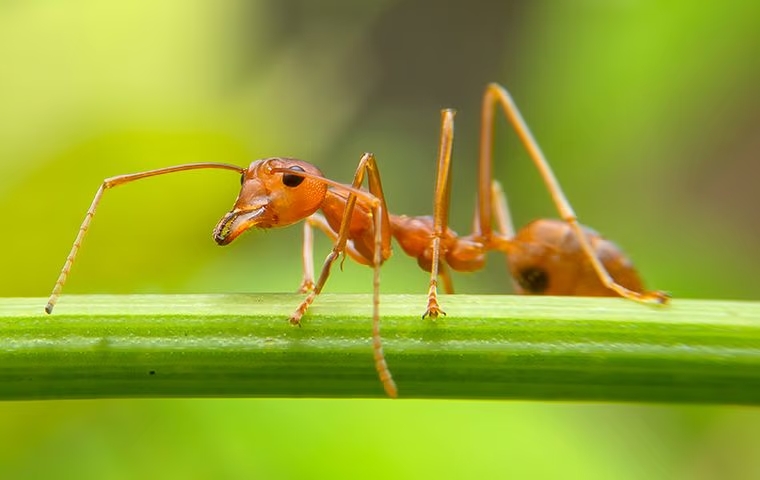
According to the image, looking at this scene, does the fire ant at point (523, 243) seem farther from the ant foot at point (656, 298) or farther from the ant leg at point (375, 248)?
the ant foot at point (656, 298)

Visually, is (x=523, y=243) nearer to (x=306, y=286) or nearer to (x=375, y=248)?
(x=306, y=286)

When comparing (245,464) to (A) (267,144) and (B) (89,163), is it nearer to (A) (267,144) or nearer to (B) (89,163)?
(B) (89,163)

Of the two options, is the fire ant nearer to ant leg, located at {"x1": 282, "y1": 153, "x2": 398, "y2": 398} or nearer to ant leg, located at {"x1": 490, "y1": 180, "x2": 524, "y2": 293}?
ant leg, located at {"x1": 490, "y1": 180, "x2": 524, "y2": 293}

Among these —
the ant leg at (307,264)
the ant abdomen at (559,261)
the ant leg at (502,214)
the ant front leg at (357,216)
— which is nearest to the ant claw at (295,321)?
the ant front leg at (357,216)

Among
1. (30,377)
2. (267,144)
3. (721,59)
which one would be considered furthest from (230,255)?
(721,59)

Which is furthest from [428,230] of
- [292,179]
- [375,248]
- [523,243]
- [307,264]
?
[375,248]

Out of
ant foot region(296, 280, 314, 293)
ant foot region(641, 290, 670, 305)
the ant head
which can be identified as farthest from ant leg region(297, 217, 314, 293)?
ant foot region(641, 290, 670, 305)
